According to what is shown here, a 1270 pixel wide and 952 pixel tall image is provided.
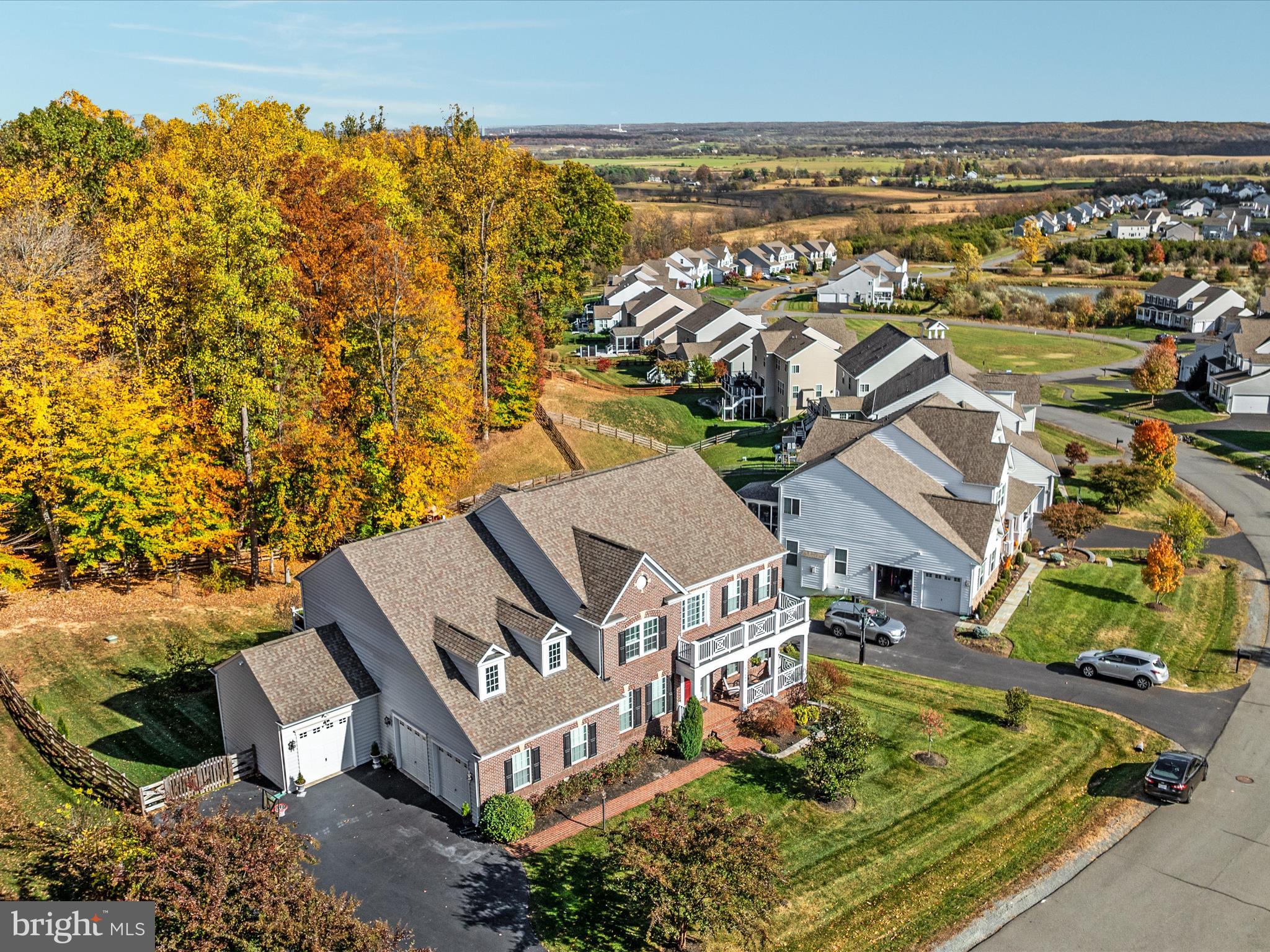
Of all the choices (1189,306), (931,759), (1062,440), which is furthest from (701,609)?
(1189,306)

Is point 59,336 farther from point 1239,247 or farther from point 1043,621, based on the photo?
point 1239,247

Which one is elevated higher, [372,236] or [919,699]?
[372,236]

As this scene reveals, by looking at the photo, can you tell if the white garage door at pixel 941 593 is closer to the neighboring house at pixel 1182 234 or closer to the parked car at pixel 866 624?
the parked car at pixel 866 624

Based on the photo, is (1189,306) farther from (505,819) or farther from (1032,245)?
(505,819)

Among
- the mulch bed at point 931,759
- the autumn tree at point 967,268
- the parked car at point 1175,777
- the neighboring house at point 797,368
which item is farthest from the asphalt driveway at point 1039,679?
the autumn tree at point 967,268

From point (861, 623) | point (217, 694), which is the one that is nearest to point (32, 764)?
point (217, 694)

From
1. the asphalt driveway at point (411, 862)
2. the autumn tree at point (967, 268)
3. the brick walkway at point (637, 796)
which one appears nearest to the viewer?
the asphalt driveway at point (411, 862)

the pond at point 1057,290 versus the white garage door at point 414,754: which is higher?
the pond at point 1057,290
